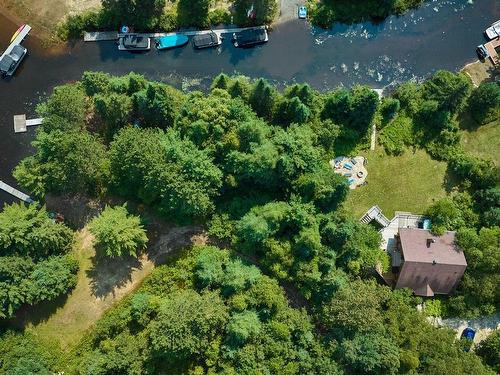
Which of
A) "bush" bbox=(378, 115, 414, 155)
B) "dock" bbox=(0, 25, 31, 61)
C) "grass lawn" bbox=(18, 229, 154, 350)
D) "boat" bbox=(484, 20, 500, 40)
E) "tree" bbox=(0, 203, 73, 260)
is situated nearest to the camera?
"tree" bbox=(0, 203, 73, 260)

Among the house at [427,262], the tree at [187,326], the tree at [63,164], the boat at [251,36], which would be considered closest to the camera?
the tree at [187,326]

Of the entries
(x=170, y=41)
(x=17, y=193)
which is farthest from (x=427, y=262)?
(x=17, y=193)

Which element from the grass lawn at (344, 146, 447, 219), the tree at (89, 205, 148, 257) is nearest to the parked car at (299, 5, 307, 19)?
the grass lawn at (344, 146, 447, 219)

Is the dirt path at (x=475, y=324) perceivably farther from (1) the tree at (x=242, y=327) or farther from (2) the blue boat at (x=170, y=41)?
(2) the blue boat at (x=170, y=41)

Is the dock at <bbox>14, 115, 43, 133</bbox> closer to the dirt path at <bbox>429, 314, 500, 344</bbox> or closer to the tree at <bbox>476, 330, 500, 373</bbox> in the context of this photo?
the dirt path at <bbox>429, 314, 500, 344</bbox>

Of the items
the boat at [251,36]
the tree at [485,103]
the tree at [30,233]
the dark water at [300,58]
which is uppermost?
the boat at [251,36]

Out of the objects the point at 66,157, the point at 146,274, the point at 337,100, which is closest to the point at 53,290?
the point at 146,274

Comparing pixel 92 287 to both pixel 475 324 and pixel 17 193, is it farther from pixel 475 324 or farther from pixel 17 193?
pixel 475 324

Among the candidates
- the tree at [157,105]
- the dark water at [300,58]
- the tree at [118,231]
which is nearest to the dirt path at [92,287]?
the tree at [118,231]
